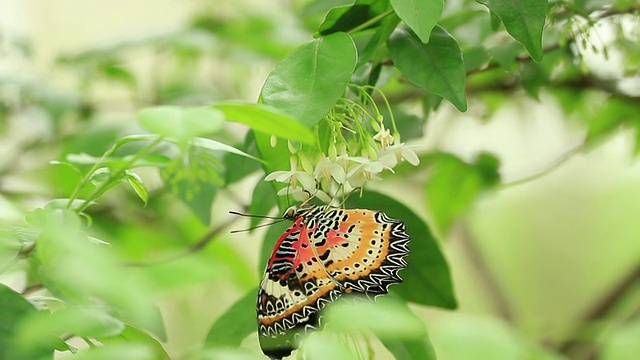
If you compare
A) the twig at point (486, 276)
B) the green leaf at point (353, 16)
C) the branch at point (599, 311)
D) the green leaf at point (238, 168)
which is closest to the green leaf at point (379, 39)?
the green leaf at point (353, 16)

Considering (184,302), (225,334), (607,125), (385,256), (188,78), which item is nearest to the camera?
(385,256)

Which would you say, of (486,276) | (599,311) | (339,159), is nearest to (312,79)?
(339,159)

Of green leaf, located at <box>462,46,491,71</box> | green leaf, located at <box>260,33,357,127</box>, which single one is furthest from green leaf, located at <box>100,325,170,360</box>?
green leaf, located at <box>462,46,491,71</box>

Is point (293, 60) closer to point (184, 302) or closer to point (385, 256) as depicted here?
point (385, 256)

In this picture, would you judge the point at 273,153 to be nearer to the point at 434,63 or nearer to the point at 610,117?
the point at 434,63

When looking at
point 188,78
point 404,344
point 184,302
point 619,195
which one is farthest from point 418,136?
point 619,195

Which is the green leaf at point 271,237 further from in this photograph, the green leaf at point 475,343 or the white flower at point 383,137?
the green leaf at point 475,343
